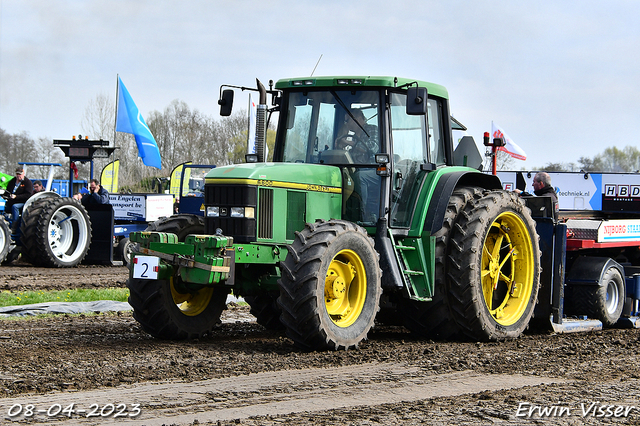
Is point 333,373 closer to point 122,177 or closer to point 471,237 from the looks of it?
point 471,237

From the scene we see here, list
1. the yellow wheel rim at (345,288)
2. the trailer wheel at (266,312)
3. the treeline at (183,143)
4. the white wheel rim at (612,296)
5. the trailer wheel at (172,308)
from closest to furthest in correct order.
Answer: the yellow wheel rim at (345,288) < the trailer wheel at (172,308) < the trailer wheel at (266,312) < the white wheel rim at (612,296) < the treeline at (183,143)

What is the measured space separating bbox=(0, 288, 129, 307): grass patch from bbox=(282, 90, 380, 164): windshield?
16.0ft

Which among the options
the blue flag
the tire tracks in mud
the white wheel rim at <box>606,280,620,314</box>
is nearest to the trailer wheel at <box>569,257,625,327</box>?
the white wheel rim at <box>606,280,620,314</box>

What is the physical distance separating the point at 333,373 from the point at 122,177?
4749 centimetres

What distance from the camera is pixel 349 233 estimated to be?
7133 millimetres

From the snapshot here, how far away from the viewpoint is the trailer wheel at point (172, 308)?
7609 mm

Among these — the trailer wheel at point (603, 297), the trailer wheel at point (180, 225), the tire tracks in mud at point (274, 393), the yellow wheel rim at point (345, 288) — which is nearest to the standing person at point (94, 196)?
the trailer wheel at point (180, 225)

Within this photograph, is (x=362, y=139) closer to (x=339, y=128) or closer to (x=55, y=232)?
(x=339, y=128)

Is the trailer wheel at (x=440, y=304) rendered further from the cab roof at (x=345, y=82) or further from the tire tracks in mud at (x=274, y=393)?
the tire tracks in mud at (x=274, y=393)

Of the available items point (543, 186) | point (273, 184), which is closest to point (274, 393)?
point (273, 184)

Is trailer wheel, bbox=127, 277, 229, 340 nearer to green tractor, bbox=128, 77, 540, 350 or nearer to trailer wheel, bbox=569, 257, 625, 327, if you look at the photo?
green tractor, bbox=128, 77, 540, 350

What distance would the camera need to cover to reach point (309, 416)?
4.90 m

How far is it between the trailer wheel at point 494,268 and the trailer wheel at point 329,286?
100 cm

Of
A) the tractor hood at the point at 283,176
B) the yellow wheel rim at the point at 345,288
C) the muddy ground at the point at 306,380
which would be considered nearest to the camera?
the muddy ground at the point at 306,380
